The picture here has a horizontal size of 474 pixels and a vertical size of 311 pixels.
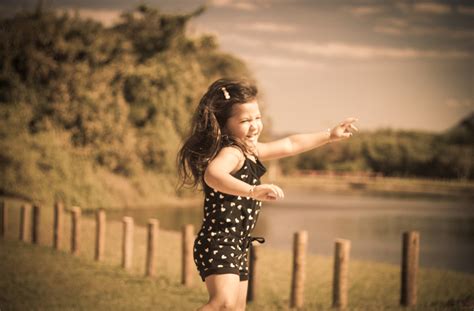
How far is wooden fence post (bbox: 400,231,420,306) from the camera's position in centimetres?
504

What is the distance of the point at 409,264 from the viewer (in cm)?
507

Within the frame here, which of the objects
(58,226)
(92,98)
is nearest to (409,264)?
(58,226)

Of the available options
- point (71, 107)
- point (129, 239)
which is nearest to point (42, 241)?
point (129, 239)

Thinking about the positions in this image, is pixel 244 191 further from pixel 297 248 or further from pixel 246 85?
pixel 297 248

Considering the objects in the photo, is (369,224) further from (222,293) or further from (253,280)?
(222,293)

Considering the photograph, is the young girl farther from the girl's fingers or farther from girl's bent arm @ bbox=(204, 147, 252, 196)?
the girl's fingers

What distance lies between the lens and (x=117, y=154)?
16.1 meters

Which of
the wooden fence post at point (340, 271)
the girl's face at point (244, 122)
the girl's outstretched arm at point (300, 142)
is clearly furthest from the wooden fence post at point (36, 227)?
the girl's face at point (244, 122)

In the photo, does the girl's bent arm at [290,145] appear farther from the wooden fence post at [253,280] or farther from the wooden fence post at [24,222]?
the wooden fence post at [24,222]

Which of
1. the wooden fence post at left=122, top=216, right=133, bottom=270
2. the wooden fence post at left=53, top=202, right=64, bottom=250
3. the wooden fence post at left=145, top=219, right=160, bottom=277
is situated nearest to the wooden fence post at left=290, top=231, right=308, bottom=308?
the wooden fence post at left=145, top=219, right=160, bottom=277

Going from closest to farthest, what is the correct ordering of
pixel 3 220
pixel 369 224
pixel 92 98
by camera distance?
pixel 3 220 → pixel 369 224 → pixel 92 98

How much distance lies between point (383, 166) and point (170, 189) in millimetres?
11797

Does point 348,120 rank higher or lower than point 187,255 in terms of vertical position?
higher

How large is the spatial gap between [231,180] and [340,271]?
9.09 feet
